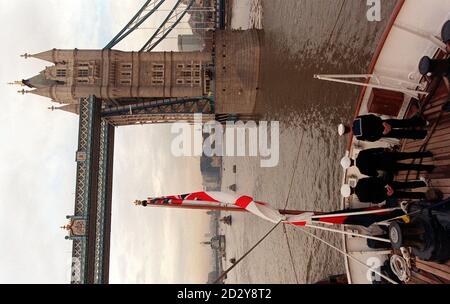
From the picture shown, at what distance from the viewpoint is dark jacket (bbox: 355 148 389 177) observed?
34.8 ft

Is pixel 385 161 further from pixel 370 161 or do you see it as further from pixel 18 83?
pixel 18 83

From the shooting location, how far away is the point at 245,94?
45.3 m

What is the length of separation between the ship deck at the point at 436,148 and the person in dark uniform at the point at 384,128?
0.29 m

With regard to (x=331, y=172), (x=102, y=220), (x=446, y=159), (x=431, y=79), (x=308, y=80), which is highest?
→ (x=308, y=80)

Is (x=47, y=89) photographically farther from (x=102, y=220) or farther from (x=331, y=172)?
(x=331, y=172)

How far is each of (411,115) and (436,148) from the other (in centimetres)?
148

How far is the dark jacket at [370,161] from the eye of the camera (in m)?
10.6

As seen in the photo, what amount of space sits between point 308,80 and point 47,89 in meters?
27.7

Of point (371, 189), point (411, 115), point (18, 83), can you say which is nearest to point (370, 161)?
point (371, 189)

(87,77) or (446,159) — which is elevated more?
(87,77)

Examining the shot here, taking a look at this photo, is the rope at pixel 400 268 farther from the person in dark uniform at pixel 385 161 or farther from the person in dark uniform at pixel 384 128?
the person in dark uniform at pixel 384 128

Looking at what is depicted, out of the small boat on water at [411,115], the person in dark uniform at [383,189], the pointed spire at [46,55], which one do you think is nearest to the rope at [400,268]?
the small boat on water at [411,115]
